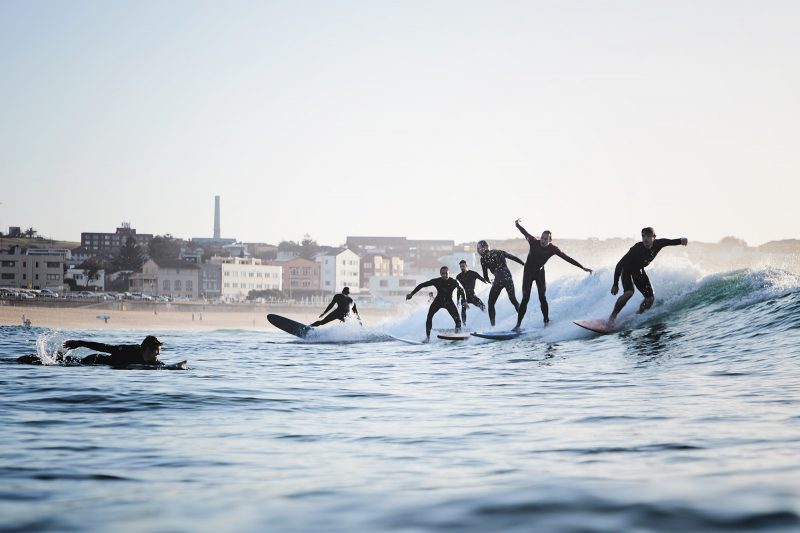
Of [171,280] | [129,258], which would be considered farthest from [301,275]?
[129,258]

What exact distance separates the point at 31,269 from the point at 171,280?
60.8ft

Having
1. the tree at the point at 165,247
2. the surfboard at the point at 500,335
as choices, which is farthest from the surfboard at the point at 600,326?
the tree at the point at 165,247

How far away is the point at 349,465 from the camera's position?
5402 millimetres

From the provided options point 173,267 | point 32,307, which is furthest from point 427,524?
point 173,267

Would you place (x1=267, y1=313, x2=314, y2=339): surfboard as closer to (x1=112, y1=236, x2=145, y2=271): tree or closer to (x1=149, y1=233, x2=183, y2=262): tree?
(x1=112, y1=236, x2=145, y2=271): tree

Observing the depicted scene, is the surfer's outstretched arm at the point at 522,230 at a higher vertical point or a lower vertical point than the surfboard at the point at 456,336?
higher

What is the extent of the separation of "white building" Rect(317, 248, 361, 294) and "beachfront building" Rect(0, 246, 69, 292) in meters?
37.7

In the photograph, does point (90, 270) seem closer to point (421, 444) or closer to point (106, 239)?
point (106, 239)

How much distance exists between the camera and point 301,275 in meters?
132

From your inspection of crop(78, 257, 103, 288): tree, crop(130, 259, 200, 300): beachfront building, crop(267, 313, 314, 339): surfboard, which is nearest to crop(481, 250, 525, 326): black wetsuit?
crop(267, 313, 314, 339): surfboard

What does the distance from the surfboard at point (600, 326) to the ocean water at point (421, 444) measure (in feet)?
9.45

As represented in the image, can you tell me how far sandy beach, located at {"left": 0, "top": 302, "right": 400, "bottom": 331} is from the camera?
6475 centimetres

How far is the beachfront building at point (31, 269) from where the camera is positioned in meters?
114

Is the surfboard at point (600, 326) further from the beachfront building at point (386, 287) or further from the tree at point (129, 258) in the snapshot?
the tree at point (129, 258)
